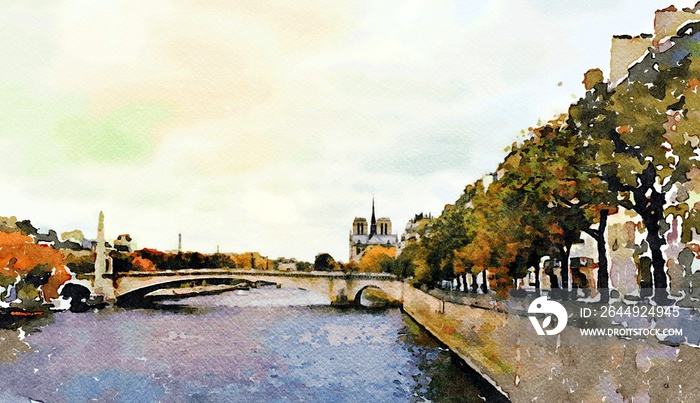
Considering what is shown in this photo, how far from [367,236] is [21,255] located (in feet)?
138

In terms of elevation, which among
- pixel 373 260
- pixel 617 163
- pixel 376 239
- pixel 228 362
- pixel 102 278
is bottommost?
pixel 228 362

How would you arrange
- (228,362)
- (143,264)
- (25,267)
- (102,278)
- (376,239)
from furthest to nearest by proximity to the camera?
1. (376,239)
2. (143,264)
3. (102,278)
4. (25,267)
5. (228,362)

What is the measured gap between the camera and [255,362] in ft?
49.4

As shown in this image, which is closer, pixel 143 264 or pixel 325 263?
pixel 143 264

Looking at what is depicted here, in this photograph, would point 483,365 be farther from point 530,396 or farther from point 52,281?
point 52,281

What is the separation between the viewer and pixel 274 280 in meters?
33.2

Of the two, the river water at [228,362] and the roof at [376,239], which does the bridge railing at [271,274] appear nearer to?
the river water at [228,362]

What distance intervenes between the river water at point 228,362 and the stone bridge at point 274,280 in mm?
8760

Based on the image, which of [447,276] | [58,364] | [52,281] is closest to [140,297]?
[52,281]

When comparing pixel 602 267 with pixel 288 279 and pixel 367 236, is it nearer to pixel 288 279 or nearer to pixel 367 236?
pixel 288 279

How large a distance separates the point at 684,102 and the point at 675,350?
2.51 m

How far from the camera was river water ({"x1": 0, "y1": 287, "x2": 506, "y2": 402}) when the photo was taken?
1173cm

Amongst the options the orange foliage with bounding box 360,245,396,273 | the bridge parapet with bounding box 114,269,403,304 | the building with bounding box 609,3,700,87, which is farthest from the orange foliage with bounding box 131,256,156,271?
the building with bounding box 609,3,700,87

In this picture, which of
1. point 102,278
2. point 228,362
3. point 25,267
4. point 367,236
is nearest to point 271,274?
point 102,278
